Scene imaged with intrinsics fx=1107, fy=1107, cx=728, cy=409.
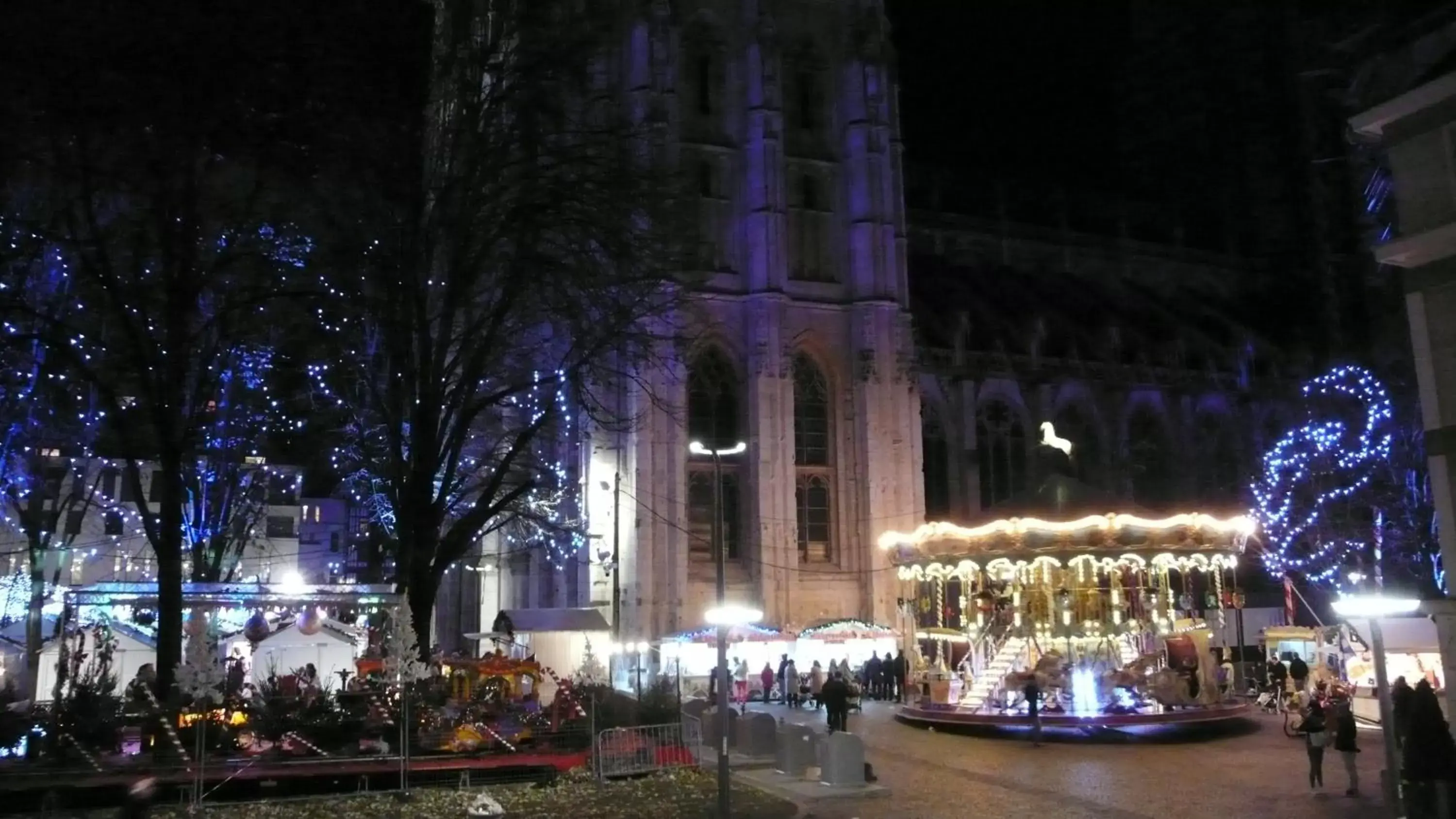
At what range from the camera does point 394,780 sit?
16047mm

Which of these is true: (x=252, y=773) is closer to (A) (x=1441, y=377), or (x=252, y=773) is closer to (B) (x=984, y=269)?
(A) (x=1441, y=377)

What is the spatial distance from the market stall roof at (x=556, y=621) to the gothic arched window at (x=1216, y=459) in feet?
105

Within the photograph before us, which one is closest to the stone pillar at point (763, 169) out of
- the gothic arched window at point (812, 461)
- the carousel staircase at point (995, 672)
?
the gothic arched window at point (812, 461)

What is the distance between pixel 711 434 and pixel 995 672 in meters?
15.7

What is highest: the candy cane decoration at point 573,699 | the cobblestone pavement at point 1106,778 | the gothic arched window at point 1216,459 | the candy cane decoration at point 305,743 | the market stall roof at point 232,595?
the gothic arched window at point 1216,459

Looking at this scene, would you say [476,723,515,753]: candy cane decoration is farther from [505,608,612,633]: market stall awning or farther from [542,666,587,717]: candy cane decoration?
[505,608,612,633]: market stall awning

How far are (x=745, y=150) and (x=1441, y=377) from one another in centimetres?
3163

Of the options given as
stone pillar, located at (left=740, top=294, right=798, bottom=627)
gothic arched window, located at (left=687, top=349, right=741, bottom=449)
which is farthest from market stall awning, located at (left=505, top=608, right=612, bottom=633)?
gothic arched window, located at (left=687, top=349, right=741, bottom=449)

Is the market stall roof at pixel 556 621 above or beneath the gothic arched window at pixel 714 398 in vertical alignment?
beneath

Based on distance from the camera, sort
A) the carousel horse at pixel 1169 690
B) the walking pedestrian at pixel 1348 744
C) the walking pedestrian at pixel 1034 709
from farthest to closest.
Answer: the carousel horse at pixel 1169 690
the walking pedestrian at pixel 1034 709
the walking pedestrian at pixel 1348 744

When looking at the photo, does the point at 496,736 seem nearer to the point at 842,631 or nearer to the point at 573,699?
the point at 573,699

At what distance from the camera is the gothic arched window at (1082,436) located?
5047 centimetres

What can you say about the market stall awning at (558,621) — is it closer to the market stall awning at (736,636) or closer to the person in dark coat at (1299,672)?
the market stall awning at (736,636)

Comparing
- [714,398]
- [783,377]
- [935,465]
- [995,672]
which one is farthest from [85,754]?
[935,465]
